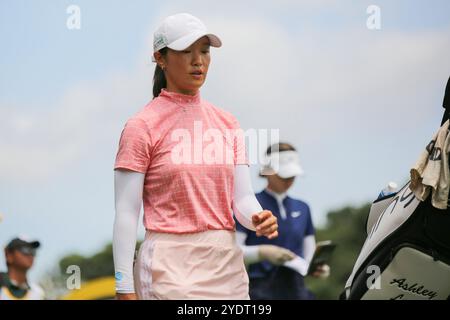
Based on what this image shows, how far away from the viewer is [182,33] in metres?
4.39

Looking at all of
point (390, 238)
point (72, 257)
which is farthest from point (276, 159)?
point (390, 238)

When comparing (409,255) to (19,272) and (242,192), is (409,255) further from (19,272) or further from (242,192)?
(19,272)

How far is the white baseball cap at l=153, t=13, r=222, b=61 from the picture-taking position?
437 cm

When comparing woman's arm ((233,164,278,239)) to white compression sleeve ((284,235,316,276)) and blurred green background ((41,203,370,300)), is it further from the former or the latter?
blurred green background ((41,203,370,300))

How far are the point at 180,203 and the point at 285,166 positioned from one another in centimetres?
354

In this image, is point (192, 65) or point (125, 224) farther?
point (192, 65)

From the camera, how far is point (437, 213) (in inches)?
177

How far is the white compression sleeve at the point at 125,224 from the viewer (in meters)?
4.26

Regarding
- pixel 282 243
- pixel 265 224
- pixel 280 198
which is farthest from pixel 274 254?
pixel 265 224

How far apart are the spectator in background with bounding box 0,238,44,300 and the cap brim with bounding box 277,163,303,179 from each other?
1.61 metres

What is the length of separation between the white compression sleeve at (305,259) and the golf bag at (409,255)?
2.60 meters

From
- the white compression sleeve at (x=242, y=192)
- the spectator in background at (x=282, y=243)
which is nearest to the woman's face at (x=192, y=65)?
the white compression sleeve at (x=242, y=192)
